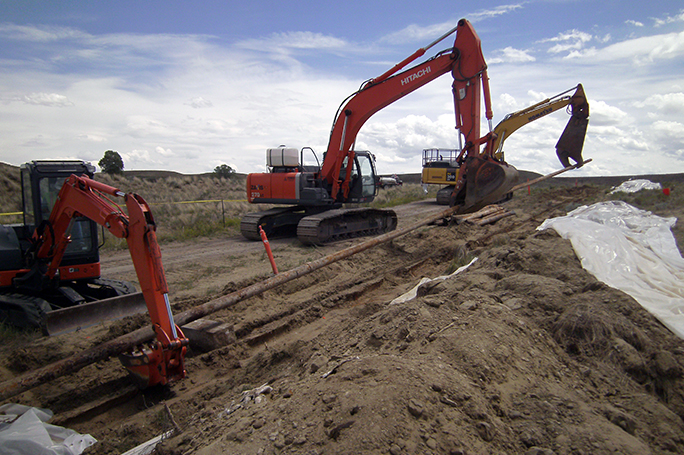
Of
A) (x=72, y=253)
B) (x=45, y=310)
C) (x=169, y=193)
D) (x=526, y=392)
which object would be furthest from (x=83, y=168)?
(x=169, y=193)

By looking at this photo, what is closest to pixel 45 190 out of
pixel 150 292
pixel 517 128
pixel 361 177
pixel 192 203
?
pixel 150 292

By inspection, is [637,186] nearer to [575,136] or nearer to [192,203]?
[575,136]

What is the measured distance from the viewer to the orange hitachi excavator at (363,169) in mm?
9631

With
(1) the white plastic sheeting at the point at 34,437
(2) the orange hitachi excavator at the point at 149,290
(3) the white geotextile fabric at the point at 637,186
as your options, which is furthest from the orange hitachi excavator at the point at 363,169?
(3) the white geotextile fabric at the point at 637,186

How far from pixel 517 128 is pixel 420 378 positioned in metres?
18.6

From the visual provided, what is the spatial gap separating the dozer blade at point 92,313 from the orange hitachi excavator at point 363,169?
542 centimetres

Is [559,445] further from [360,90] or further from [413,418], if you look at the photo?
[360,90]

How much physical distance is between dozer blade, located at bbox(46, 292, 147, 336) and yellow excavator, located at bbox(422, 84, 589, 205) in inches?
275

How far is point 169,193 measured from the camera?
2245 centimetres

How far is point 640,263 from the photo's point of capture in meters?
6.66

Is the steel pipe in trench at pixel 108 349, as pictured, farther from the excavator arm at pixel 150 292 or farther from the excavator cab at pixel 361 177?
the excavator cab at pixel 361 177

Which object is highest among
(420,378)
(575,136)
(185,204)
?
(575,136)

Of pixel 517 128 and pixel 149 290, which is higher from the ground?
pixel 517 128

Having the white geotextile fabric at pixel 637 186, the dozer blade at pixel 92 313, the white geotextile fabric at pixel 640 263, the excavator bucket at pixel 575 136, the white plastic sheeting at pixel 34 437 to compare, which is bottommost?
the white plastic sheeting at pixel 34 437
